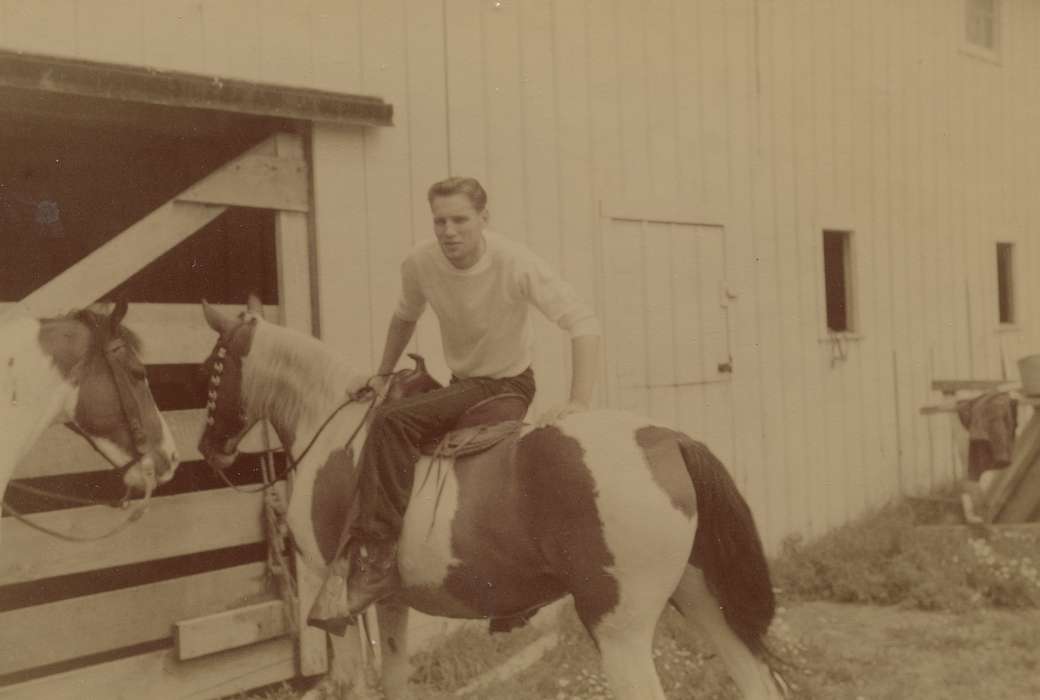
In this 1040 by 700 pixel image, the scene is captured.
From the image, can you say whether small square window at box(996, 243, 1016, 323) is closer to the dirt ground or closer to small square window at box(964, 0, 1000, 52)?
small square window at box(964, 0, 1000, 52)

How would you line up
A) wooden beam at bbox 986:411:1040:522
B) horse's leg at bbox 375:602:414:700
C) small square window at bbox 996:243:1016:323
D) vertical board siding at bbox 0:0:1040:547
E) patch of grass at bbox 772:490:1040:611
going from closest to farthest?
horse's leg at bbox 375:602:414:700 → vertical board siding at bbox 0:0:1040:547 → patch of grass at bbox 772:490:1040:611 → wooden beam at bbox 986:411:1040:522 → small square window at bbox 996:243:1016:323

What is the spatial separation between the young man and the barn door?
2.93 meters

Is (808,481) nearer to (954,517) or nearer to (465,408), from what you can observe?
(954,517)

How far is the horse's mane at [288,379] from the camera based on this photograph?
171 inches

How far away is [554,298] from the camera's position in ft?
13.6

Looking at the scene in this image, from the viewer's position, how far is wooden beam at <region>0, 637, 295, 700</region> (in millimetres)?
4719

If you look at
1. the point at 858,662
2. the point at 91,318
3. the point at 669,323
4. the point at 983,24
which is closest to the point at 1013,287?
the point at 983,24

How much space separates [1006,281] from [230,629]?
1066cm

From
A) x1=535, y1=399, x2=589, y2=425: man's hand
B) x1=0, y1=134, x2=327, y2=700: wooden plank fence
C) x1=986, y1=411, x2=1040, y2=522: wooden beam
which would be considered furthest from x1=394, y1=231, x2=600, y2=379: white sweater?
x1=986, y1=411, x2=1040, y2=522: wooden beam

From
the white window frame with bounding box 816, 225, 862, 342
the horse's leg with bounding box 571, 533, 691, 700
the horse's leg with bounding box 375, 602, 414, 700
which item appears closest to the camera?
the horse's leg with bounding box 571, 533, 691, 700

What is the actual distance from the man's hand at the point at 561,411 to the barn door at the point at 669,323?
3259 millimetres

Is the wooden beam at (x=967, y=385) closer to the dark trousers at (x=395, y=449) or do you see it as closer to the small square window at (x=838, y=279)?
the small square window at (x=838, y=279)

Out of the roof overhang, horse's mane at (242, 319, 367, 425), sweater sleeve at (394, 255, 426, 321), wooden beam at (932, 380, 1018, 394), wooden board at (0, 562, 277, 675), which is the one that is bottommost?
wooden board at (0, 562, 277, 675)

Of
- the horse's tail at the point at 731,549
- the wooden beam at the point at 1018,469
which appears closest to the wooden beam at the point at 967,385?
the wooden beam at the point at 1018,469
